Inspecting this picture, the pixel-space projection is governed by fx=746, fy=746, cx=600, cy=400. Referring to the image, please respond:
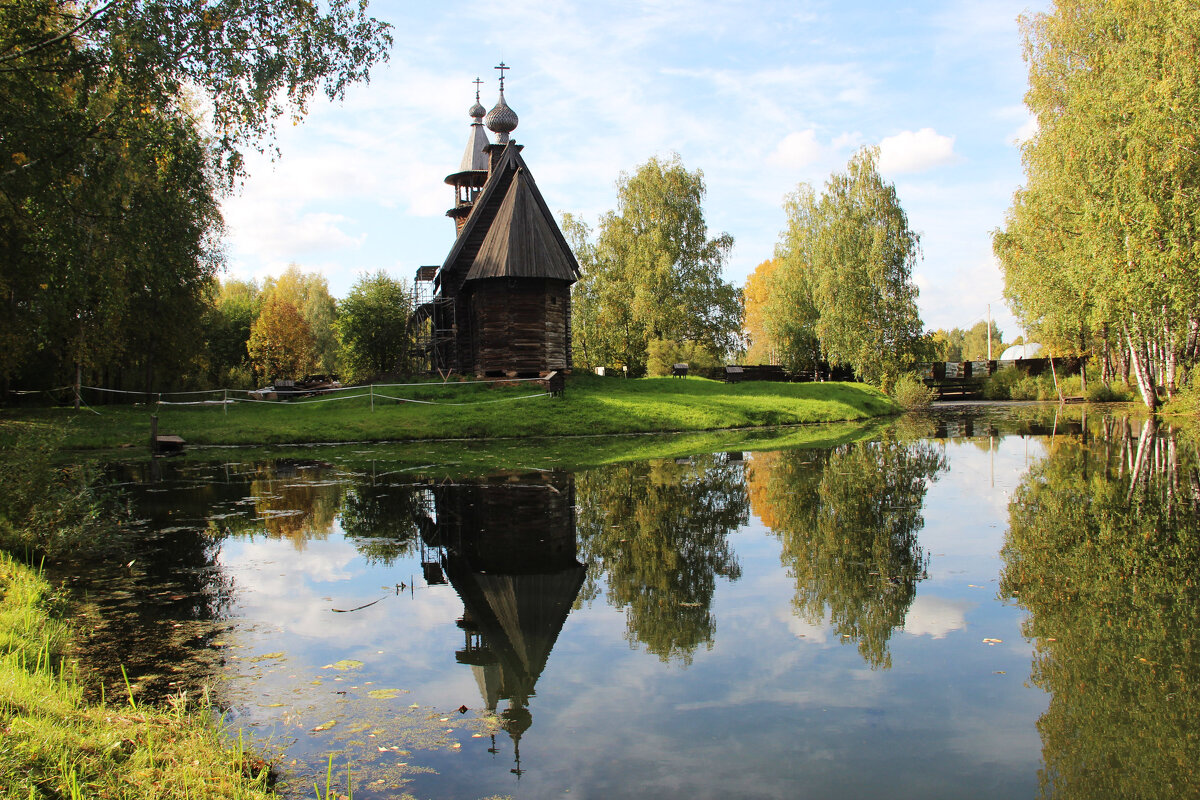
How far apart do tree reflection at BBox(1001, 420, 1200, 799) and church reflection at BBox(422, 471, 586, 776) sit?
325cm

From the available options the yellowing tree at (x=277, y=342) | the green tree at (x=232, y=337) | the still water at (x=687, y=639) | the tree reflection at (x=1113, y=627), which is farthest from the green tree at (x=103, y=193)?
the yellowing tree at (x=277, y=342)

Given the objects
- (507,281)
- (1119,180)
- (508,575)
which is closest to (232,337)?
(507,281)

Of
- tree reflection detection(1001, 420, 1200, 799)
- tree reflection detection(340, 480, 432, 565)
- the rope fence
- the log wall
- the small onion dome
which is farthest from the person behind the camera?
the small onion dome

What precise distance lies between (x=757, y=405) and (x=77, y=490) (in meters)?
25.9

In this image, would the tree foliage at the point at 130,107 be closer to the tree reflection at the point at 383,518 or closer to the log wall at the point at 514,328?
the tree reflection at the point at 383,518

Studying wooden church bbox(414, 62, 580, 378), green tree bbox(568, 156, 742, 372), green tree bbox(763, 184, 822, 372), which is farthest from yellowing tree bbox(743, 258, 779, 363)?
wooden church bbox(414, 62, 580, 378)

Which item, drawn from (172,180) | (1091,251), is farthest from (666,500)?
(1091,251)

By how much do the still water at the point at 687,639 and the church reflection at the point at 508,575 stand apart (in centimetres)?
4

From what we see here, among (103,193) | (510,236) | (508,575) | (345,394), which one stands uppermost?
(510,236)

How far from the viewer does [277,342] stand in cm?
5728

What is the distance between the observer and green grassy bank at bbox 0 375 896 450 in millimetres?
22594

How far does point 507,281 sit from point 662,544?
2379 centimetres

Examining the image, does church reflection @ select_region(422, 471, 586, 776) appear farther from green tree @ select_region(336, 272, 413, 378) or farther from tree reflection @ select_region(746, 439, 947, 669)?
green tree @ select_region(336, 272, 413, 378)

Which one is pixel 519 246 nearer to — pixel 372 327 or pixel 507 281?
pixel 507 281
